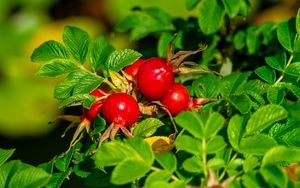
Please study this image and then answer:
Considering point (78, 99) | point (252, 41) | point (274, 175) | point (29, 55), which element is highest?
point (78, 99)

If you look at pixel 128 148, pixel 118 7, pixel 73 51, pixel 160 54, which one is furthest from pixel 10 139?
pixel 128 148

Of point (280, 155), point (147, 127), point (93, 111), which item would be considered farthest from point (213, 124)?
point (93, 111)

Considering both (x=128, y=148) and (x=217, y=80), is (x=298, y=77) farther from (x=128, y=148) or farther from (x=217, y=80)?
(x=128, y=148)

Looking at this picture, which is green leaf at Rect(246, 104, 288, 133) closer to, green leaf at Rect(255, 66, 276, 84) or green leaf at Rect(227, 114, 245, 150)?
green leaf at Rect(227, 114, 245, 150)

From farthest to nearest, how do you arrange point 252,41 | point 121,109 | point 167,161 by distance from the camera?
1. point 252,41
2. point 121,109
3. point 167,161

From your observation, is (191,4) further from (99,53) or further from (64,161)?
(64,161)

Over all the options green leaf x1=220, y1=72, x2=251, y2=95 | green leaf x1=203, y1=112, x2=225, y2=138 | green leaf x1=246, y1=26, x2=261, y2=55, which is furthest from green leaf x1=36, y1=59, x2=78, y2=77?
green leaf x1=246, y1=26, x2=261, y2=55

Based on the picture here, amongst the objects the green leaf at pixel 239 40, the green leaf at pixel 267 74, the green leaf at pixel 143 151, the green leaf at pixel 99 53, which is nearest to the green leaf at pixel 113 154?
the green leaf at pixel 143 151
